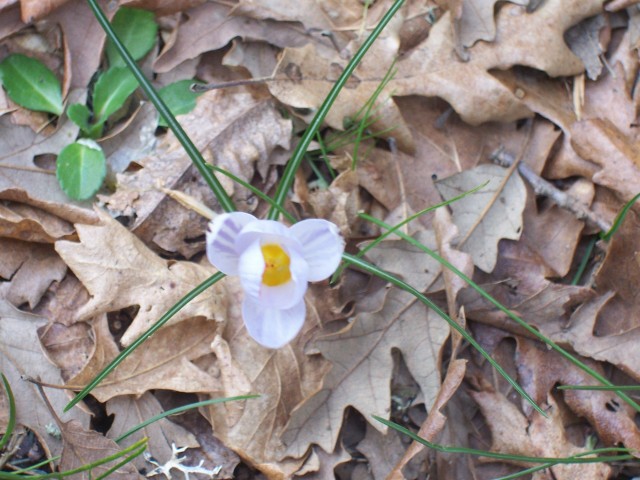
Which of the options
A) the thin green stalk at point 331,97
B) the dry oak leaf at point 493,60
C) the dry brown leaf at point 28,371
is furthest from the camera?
the dry oak leaf at point 493,60

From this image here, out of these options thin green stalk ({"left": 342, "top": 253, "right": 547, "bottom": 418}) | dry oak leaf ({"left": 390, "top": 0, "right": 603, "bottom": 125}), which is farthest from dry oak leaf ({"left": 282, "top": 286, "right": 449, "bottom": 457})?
dry oak leaf ({"left": 390, "top": 0, "right": 603, "bottom": 125})

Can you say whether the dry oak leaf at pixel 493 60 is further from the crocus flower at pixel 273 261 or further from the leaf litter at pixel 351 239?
the crocus flower at pixel 273 261

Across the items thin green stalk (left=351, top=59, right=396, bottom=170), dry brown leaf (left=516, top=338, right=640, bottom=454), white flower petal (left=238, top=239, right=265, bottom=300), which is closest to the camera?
white flower petal (left=238, top=239, right=265, bottom=300)

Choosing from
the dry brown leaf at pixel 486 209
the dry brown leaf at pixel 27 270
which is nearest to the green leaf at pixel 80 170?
the dry brown leaf at pixel 27 270

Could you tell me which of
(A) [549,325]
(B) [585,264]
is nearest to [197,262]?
(A) [549,325]

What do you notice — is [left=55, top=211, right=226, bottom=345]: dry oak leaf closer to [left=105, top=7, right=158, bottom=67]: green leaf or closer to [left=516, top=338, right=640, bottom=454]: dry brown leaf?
[left=105, top=7, right=158, bottom=67]: green leaf

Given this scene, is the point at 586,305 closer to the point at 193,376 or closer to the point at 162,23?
the point at 193,376
